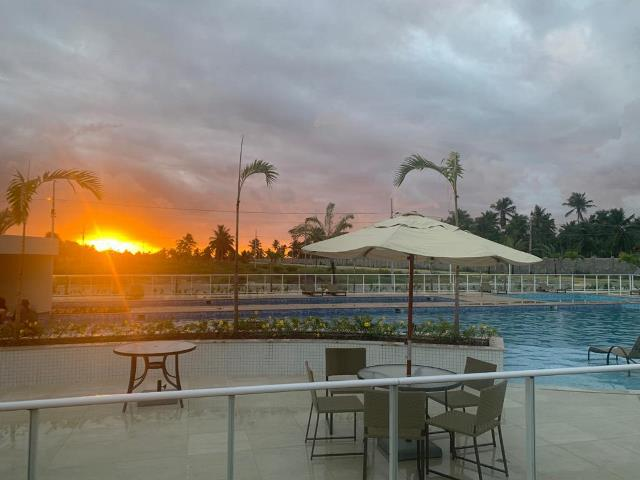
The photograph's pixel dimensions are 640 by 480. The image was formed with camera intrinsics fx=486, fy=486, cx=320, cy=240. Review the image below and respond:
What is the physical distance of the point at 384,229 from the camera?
15.9 ft

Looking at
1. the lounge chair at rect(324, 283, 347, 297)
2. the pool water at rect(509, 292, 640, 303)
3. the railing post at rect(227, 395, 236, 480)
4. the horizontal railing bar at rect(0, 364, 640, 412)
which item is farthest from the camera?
the pool water at rect(509, 292, 640, 303)

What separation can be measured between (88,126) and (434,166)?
10.4 m

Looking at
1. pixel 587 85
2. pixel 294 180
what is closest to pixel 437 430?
pixel 587 85

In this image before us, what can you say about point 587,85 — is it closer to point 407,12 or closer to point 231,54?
point 407,12

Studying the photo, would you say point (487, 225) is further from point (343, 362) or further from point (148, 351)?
point (148, 351)

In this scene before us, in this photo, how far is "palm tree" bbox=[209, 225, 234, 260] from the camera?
54156mm

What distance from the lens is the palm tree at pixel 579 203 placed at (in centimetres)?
Result: 7294

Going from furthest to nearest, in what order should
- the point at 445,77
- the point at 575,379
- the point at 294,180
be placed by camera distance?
1. the point at 294,180
2. the point at 445,77
3. the point at 575,379

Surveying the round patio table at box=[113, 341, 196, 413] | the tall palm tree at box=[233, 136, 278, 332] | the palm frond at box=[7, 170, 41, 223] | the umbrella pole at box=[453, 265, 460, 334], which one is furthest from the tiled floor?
the palm frond at box=[7, 170, 41, 223]

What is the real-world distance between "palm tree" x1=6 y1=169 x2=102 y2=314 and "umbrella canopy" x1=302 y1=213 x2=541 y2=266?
484 centimetres

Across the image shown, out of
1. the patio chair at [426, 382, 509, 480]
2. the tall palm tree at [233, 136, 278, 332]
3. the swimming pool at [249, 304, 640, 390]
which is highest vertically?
the tall palm tree at [233, 136, 278, 332]

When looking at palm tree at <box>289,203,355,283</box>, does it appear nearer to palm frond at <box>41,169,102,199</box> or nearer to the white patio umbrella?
palm frond at <box>41,169,102,199</box>

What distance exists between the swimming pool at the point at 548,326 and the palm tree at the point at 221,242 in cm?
3828

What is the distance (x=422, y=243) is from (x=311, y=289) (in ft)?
54.5
